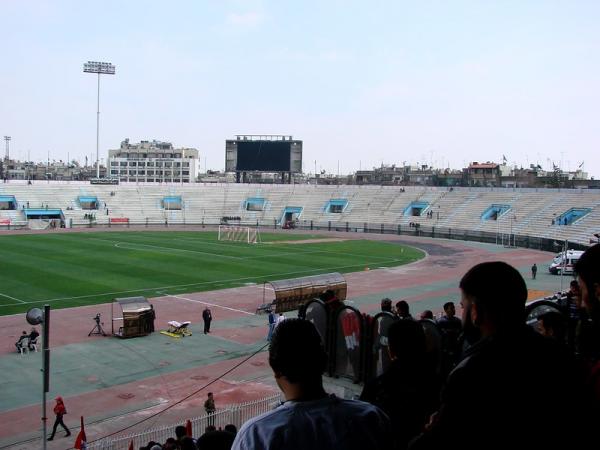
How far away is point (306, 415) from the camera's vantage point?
2.95 metres

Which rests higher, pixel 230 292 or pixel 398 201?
pixel 398 201

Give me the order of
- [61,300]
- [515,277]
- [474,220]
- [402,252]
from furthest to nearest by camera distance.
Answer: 1. [474,220]
2. [402,252]
3. [61,300]
4. [515,277]

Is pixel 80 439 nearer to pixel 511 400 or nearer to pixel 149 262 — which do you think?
pixel 511 400

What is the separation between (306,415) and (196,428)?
43.9 feet

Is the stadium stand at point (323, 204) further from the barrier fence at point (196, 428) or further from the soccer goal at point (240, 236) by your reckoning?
the barrier fence at point (196, 428)

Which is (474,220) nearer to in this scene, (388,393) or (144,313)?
(144,313)

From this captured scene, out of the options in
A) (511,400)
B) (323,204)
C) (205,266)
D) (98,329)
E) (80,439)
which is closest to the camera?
(511,400)

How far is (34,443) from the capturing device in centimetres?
1539

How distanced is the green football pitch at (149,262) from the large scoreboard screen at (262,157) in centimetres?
3394

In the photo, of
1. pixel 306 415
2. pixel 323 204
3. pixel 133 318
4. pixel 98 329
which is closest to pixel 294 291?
pixel 133 318

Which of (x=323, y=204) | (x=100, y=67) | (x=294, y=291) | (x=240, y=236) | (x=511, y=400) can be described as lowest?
(x=294, y=291)

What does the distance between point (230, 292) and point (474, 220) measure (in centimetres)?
4947

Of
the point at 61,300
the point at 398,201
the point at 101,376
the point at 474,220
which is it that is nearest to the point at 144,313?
the point at 101,376

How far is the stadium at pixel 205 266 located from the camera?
1872 centimetres
